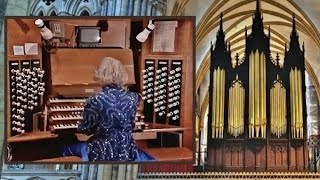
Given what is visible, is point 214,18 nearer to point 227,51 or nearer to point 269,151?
point 227,51

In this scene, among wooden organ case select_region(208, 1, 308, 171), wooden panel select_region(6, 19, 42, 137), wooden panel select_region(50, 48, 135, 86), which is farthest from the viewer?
wooden organ case select_region(208, 1, 308, 171)

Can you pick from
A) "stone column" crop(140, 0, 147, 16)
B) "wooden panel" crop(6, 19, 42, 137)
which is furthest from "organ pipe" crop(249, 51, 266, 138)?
"wooden panel" crop(6, 19, 42, 137)

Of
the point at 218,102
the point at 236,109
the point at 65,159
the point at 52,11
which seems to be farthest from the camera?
the point at 218,102

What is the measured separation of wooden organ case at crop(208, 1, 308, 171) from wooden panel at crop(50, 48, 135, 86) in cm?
487

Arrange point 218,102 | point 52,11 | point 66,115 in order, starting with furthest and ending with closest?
point 218,102 < point 52,11 < point 66,115

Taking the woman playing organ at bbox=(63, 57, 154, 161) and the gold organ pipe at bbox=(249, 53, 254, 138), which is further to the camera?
the gold organ pipe at bbox=(249, 53, 254, 138)

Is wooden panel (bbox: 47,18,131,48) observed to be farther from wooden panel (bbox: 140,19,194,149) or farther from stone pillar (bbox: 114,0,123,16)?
stone pillar (bbox: 114,0,123,16)

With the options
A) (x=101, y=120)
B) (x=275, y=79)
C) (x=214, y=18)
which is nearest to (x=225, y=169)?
(x=275, y=79)

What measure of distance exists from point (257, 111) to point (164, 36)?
17.9 ft

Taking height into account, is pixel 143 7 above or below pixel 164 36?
above

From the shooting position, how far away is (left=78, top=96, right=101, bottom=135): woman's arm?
9.69 meters

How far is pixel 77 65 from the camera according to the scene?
9.84 metres

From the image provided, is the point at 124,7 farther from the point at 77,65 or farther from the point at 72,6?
the point at 77,65

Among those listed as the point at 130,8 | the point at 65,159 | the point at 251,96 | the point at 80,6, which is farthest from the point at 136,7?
the point at 65,159
